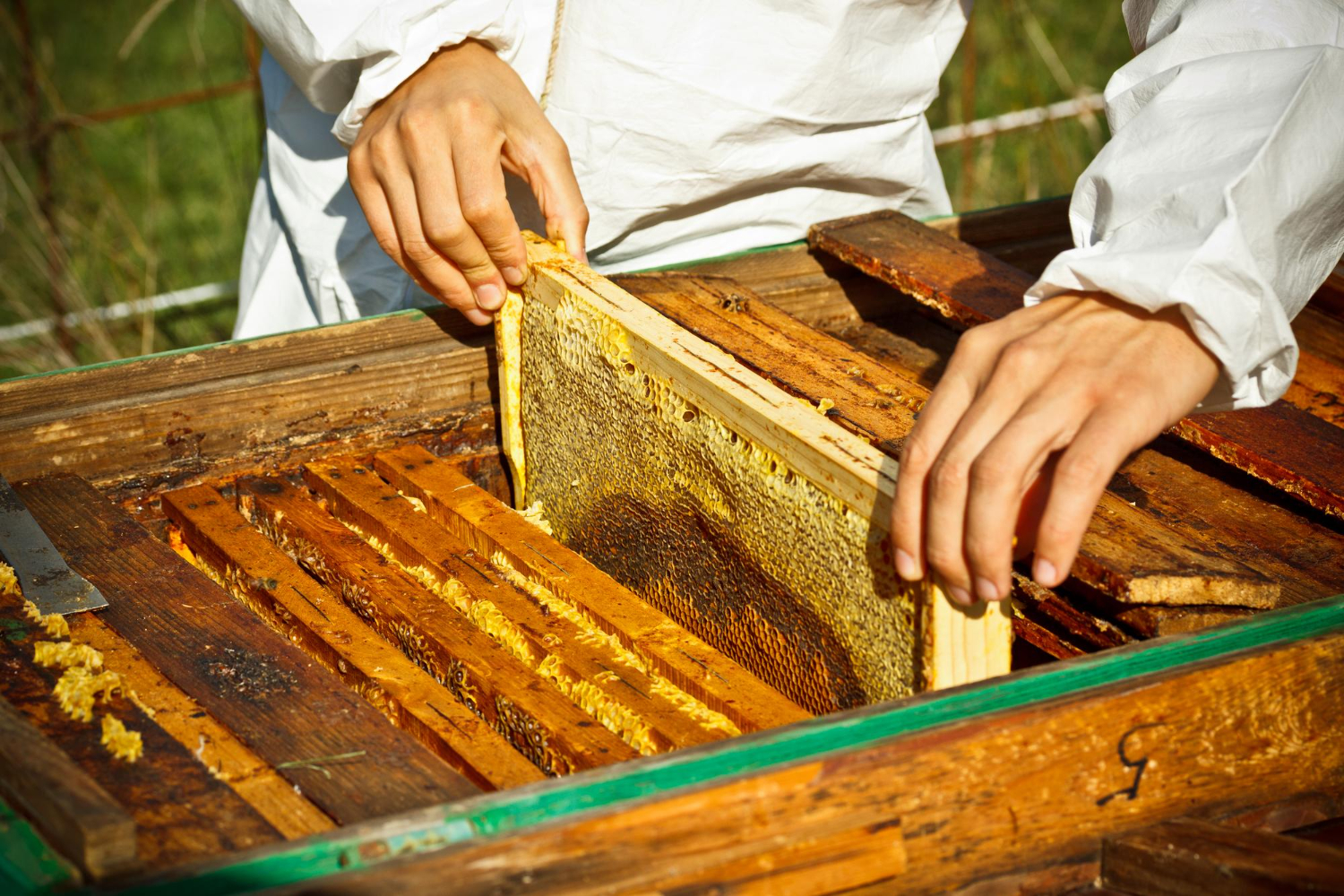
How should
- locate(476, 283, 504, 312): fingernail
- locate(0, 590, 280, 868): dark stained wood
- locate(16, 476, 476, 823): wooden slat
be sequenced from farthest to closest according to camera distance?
1. locate(476, 283, 504, 312): fingernail
2. locate(16, 476, 476, 823): wooden slat
3. locate(0, 590, 280, 868): dark stained wood

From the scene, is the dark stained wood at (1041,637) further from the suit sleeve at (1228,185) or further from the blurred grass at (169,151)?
the blurred grass at (169,151)

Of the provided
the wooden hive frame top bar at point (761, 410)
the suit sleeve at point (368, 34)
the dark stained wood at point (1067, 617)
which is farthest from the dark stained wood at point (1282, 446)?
the suit sleeve at point (368, 34)

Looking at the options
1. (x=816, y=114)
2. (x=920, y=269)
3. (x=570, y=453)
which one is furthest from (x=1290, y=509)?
(x=816, y=114)

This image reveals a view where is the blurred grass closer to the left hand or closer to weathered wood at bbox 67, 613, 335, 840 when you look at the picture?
weathered wood at bbox 67, 613, 335, 840

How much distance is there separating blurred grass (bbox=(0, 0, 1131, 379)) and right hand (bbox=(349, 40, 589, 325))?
7.15 feet

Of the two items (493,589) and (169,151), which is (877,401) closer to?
(493,589)

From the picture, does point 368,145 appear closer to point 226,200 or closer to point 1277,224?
point 1277,224

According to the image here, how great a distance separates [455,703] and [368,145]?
0.82 meters

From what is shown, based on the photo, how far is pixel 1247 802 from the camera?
39.8 inches

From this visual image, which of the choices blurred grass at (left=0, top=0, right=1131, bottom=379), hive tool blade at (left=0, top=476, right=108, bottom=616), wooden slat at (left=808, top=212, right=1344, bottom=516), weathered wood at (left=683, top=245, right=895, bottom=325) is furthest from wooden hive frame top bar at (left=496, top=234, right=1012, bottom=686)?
blurred grass at (left=0, top=0, right=1131, bottom=379)

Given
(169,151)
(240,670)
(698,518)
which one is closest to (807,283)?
(698,518)

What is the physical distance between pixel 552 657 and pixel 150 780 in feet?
1.35

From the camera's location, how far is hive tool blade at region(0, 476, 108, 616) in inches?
48.6

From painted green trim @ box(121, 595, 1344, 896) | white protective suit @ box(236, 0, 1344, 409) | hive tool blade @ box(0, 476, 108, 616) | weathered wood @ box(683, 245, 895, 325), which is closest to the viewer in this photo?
painted green trim @ box(121, 595, 1344, 896)
